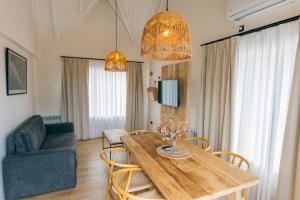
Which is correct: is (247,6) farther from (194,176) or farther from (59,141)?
(59,141)

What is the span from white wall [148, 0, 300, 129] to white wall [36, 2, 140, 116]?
201cm

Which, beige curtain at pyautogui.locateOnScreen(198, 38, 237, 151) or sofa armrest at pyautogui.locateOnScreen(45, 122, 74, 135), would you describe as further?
sofa armrest at pyautogui.locateOnScreen(45, 122, 74, 135)

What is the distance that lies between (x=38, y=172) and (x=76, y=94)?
2.60 m

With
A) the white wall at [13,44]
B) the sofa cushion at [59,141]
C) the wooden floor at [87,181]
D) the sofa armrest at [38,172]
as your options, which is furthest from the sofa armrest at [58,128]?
the sofa armrest at [38,172]

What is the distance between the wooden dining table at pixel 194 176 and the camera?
3.90ft

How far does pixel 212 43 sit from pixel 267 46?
34.1 inches

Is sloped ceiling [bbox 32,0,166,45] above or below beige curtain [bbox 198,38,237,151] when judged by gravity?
above

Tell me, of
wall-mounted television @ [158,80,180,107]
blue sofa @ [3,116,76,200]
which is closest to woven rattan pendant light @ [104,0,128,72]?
wall-mounted television @ [158,80,180,107]

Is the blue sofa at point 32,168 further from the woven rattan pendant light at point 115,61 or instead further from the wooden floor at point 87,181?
the woven rattan pendant light at point 115,61

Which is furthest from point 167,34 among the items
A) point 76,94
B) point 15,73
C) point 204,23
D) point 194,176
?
point 76,94

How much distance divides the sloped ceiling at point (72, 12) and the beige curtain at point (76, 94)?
839 millimetres

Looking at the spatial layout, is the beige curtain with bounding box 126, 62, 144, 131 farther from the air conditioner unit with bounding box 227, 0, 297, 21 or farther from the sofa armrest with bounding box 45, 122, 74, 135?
the air conditioner unit with bounding box 227, 0, 297, 21

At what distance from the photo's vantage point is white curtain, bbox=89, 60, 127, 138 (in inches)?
193

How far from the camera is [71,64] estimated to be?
4.52 metres
